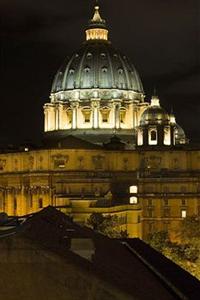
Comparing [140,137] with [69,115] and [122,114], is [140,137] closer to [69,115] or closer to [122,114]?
[122,114]

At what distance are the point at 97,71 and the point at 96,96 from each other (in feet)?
17.8

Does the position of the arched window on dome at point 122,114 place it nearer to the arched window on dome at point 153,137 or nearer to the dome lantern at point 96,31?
the dome lantern at point 96,31

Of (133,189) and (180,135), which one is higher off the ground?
(180,135)

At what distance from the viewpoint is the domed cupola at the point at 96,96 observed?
10919 centimetres

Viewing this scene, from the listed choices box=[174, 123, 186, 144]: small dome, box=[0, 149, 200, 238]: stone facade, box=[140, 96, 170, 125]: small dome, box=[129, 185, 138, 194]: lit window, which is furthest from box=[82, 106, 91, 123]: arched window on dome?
box=[129, 185, 138, 194]: lit window

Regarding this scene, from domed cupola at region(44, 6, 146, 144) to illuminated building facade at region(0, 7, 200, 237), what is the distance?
0.13 meters

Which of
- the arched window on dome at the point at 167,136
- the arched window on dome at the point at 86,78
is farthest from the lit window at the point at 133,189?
the arched window on dome at the point at 86,78

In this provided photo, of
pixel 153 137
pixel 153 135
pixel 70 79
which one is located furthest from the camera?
pixel 70 79

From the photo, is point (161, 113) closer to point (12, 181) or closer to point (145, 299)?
point (12, 181)

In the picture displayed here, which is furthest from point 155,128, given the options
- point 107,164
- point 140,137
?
point 107,164

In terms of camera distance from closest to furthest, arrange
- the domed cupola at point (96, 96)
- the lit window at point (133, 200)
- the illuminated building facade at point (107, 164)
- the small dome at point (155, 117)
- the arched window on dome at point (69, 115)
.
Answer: the illuminated building facade at point (107, 164) → the lit window at point (133, 200) → the small dome at point (155, 117) → the domed cupola at point (96, 96) → the arched window on dome at point (69, 115)

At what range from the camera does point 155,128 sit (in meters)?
92.3

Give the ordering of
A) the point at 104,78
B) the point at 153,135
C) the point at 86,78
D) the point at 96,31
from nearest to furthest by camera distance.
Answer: the point at 153,135 < the point at 104,78 < the point at 86,78 < the point at 96,31

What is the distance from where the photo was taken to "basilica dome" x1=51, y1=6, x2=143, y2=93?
114m
